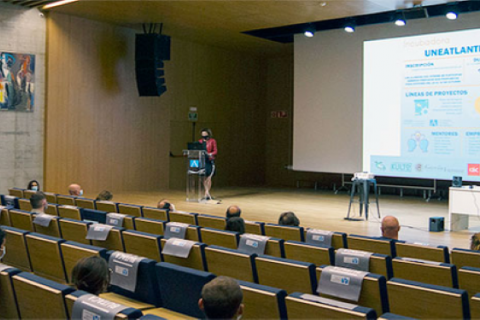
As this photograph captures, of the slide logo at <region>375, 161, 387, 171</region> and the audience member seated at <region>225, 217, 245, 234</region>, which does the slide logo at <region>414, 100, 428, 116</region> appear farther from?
the audience member seated at <region>225, 217, 245, 234</region>

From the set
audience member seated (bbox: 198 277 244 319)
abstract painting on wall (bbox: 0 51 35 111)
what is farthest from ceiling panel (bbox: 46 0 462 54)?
audience member seated (bbox: 198 277 244 319)

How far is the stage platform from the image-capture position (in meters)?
7.17

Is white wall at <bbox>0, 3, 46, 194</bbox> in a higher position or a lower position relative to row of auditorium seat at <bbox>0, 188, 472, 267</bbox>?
higher

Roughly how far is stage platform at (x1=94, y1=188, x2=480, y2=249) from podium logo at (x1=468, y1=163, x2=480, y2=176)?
2.74 feet

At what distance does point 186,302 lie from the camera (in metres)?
2.51

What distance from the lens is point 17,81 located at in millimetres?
10156

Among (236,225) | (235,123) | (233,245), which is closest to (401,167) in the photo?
(235,123)

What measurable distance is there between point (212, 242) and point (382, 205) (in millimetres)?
7173

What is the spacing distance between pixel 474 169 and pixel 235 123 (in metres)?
7.51

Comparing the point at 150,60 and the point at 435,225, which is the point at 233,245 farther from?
the point at 150,60

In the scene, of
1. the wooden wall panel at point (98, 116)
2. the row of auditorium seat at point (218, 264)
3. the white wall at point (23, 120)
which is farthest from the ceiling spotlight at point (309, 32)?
the row of auditorium seat at point (218, 264)

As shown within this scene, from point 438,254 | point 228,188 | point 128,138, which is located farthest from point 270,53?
point 438,254

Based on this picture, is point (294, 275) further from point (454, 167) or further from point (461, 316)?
point (454, 167)

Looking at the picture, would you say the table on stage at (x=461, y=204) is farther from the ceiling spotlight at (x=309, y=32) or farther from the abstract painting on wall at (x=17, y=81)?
the abstract painting on wall at (x=17, y=81)
